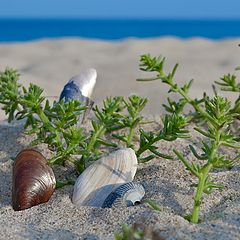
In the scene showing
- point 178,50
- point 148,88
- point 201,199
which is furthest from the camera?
point 178,50

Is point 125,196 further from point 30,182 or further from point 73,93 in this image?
point 73,93

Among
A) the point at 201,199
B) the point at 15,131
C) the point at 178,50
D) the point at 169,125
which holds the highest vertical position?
the point at 169,125

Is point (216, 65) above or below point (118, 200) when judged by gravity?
below

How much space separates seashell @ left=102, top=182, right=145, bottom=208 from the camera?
2.21 meters

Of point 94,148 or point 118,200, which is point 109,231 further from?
point 94,148

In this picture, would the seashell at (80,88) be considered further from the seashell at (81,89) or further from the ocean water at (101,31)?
the ocean water at (101,31)

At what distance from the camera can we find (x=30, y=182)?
229cm

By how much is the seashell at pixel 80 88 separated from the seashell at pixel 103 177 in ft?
2.33

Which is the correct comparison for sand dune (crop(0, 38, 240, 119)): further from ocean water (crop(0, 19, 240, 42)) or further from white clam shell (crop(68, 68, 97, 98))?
ocean water (crop(0, 19, 240, 42))

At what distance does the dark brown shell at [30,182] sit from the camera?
227cm

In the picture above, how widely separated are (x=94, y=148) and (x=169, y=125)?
0.40 metres

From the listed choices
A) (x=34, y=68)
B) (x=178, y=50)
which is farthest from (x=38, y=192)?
(x=178, y=50)

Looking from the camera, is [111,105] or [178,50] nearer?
[111,105]

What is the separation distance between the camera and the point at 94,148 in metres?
2.63
